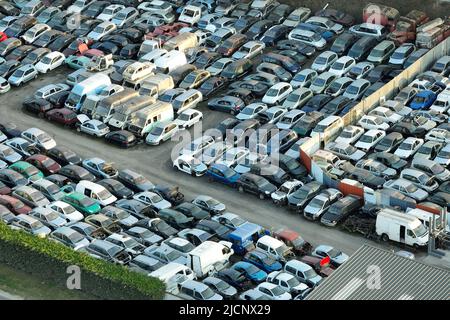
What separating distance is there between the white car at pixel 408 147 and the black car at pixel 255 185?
26.5 feet

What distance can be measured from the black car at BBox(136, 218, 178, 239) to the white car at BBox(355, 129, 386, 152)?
44.1 ft

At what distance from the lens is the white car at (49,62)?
279 feet

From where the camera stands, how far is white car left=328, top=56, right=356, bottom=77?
82637mm

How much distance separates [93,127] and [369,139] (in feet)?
54.2

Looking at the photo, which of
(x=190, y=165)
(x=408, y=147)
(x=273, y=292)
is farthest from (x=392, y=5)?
(x=273, y=292)

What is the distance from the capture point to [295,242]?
65938 millimetres

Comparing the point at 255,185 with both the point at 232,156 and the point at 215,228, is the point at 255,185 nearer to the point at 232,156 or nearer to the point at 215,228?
the point at 232,156

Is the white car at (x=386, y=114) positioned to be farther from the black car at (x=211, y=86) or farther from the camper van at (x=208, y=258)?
the camper van at (x=208, y=258)

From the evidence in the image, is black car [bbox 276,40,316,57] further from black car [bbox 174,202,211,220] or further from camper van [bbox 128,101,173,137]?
black car [bbox 174,202,211,220]

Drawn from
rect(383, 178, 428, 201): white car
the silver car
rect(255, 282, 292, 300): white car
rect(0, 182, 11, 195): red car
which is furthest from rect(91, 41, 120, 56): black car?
rect(255, 282, 292, 300): white car

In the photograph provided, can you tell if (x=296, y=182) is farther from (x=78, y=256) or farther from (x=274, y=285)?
(x=78, y=256)

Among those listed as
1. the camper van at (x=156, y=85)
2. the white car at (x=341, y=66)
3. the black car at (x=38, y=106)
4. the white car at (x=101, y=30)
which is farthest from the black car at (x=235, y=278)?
the white car at (x=101, y=30)

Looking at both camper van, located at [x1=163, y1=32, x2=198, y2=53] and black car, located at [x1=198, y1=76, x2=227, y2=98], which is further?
camper van, located at [x1=163, y1=32, x2=198, y2=53]

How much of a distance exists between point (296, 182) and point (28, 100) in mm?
19627
